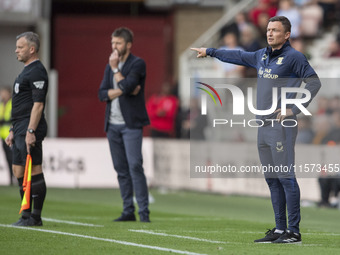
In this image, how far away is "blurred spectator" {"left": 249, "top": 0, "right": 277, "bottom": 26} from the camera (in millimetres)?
23172

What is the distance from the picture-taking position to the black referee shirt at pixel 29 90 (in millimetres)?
10578

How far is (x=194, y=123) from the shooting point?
20.5 metres

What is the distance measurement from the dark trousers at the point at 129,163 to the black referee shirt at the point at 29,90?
56.7 inches

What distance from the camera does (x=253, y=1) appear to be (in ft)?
84.9

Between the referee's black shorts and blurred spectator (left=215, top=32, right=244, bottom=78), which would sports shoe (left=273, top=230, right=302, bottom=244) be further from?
blurred spectator (left=215, top=32, right=244, bottom=78)

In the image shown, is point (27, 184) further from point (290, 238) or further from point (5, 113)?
point (5, 113)

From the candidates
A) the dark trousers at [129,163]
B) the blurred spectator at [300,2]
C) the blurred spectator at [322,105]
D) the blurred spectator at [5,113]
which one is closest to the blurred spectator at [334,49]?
the blurred spectator at [300,2]

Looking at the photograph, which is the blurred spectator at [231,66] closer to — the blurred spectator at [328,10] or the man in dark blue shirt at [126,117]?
the blurred spectator at [328,10]

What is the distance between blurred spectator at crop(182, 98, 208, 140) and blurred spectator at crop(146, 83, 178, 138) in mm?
344

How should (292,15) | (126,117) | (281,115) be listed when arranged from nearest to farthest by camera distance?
1. (281,115)
2. (126,117)
3. (292,15)

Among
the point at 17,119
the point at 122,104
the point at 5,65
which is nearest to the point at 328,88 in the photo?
the point at 122,104

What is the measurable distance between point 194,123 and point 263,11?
4579 millimetres

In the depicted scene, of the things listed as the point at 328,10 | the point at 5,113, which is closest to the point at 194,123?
the point at 5,113

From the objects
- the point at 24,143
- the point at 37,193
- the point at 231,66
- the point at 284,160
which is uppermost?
the point at 231,66
